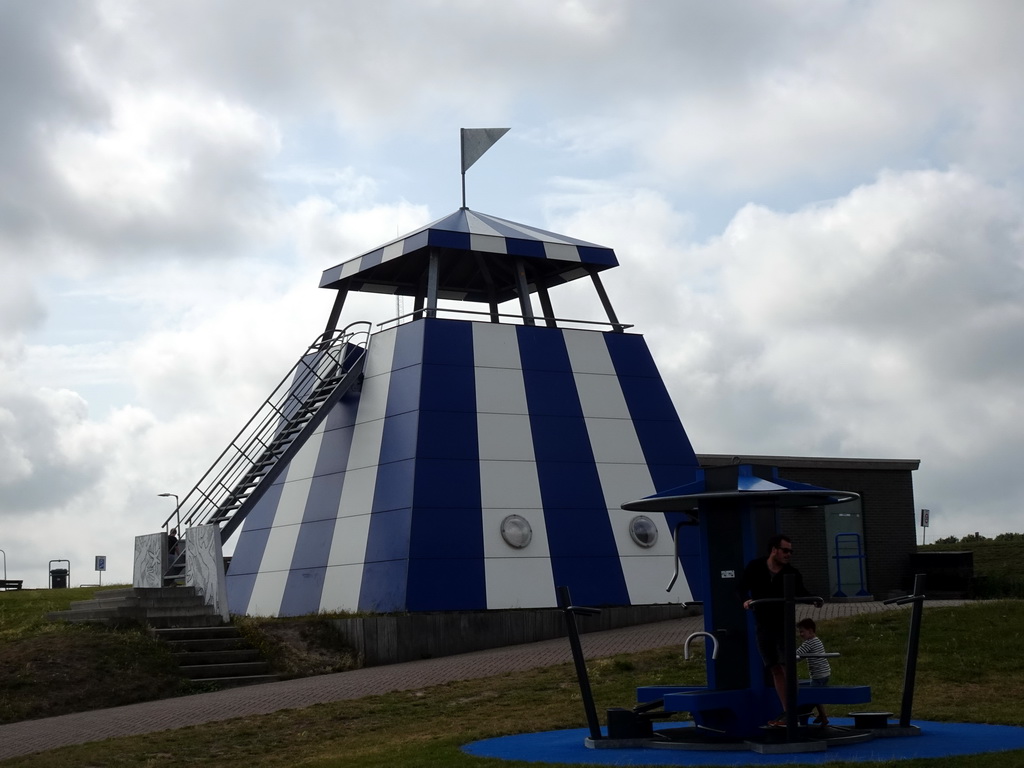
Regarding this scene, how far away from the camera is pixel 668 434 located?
24656 millimetres

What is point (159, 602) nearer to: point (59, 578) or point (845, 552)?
point (845, 552)

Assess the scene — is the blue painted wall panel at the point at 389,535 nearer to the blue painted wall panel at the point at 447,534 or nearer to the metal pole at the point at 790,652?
the blue painted wall panel at the point at 447,534

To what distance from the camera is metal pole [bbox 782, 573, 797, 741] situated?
10031mm

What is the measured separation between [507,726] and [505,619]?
8096 mm

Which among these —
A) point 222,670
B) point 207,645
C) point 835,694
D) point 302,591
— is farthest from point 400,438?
point 835,694

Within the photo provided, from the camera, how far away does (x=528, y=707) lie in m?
14.5

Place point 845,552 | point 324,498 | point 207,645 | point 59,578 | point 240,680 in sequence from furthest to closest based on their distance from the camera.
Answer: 1. point 59,578
2. point 845,552
3. point 324,498
4. point 207,645
5. point 240,680

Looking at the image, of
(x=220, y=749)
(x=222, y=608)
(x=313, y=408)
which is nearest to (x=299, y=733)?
(x=220, y=749)

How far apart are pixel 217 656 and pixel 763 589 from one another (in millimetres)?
11115

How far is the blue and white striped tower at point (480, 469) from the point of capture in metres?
21.7

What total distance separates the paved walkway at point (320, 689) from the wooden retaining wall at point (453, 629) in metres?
0.37

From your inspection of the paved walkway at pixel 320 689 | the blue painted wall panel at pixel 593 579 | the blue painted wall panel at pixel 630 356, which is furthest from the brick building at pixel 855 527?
the paved walkway at pixel 320 689


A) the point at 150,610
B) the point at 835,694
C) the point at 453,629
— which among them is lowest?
the point at 835,694

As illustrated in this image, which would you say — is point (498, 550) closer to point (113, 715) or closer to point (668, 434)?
point (668, 434)
